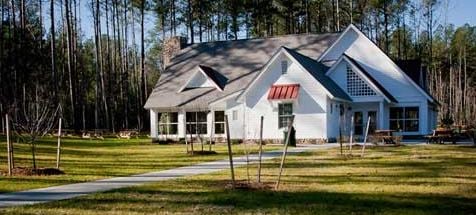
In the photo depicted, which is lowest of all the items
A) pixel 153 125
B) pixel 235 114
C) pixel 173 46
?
pixel 153 125

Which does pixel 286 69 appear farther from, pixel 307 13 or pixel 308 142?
pixel 307 13

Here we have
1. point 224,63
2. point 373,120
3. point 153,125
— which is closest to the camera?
point 373,120

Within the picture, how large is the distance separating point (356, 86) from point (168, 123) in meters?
13.0

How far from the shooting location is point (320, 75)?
1296 inches

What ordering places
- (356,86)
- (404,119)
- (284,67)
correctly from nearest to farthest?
(284,67) → (356,86) → (404,119)

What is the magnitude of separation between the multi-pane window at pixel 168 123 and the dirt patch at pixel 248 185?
83.5ft

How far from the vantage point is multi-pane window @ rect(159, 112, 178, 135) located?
125 feet

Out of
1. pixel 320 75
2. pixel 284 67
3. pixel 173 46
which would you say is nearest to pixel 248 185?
pixel 284 67

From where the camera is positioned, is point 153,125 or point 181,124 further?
point 153,125

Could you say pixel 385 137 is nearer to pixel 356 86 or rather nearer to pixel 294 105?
pixel 356 86

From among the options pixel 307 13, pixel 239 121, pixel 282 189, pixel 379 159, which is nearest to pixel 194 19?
pixel 307 13

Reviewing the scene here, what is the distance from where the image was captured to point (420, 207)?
9133 mm

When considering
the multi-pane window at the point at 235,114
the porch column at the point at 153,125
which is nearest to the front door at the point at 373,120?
the multi-pane window at the point at 235,114

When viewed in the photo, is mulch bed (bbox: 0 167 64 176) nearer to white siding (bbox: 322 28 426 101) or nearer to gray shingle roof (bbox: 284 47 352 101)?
gray shingle roof (bbox: 284 47 352 101)
